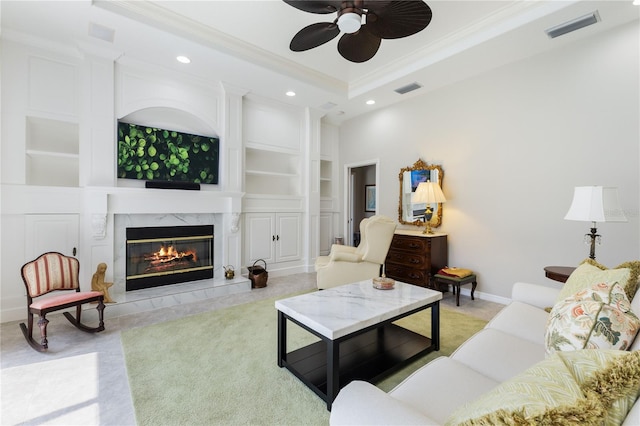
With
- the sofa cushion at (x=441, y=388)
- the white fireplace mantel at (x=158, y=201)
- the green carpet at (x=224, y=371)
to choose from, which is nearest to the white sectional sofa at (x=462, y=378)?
the sofa cushion at (x=441, y=388)

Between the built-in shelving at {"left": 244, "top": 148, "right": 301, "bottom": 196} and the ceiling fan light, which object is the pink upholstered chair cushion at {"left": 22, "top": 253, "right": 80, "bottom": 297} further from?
the ceiling fan light

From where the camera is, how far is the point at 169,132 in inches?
153

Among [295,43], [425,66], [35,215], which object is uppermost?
[425,66]

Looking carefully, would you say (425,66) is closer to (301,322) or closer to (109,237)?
(301,322)

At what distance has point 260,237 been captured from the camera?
4770 millimetres

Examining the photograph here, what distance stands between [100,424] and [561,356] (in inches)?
85.2

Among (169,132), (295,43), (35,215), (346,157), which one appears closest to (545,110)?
(295,43)

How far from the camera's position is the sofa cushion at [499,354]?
1.38 metres

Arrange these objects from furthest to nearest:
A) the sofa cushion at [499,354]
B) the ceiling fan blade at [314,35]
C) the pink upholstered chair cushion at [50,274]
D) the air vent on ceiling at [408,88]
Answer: the air vent on ceiling at [408,88] < the pink upholstered chair cushion at [50,274] < the ceiling fan blade at [314,35] < the sofa cushion at [499,354]

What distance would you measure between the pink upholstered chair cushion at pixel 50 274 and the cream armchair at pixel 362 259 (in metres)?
2.64

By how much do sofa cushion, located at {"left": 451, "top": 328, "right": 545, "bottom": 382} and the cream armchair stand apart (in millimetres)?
1997

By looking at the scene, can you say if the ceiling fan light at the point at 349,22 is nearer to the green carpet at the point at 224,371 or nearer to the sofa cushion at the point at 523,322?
the sofa cushion at the point at 523,322

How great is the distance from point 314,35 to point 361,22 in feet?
1.29

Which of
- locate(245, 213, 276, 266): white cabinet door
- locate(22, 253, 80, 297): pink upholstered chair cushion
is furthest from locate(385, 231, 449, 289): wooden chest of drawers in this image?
locate(22, 253, 80, 297): pink upholstered chair cushion
